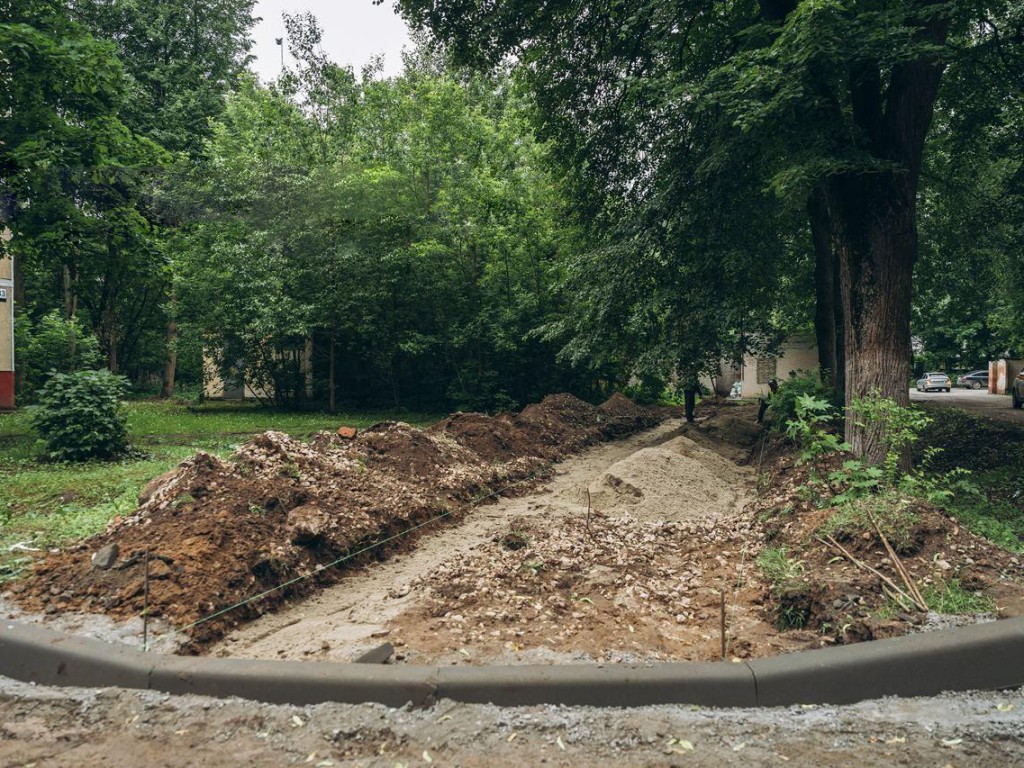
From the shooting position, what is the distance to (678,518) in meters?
7.19

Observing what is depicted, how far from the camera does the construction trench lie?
3.22 m

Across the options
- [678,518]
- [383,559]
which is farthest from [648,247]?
[383,559]

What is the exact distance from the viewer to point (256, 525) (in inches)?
200

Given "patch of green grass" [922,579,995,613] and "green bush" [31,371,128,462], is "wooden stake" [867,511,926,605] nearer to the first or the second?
"patch of green grass" [922,579,995,613]

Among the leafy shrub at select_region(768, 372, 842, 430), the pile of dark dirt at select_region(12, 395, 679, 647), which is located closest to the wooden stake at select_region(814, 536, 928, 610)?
the pile of dark dirt at select_region(12, 395, 679, 647)

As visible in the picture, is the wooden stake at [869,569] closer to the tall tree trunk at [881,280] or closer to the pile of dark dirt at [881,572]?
the pile of dark dirt at [881,572]

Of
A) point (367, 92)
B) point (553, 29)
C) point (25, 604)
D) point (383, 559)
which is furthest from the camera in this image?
point (367, 92)

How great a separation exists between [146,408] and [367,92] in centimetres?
1471

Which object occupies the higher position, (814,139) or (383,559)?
(814,139)

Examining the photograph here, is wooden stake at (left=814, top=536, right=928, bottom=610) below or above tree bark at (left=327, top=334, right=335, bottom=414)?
below

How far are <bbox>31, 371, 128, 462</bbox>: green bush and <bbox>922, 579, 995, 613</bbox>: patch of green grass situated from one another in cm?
1024

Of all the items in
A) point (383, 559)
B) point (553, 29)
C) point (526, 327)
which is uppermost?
point (553, 29)

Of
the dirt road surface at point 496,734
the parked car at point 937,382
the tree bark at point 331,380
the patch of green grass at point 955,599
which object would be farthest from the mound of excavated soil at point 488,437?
the parked car at point 937,382

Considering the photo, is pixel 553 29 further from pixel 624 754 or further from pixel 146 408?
pixel 146 408
